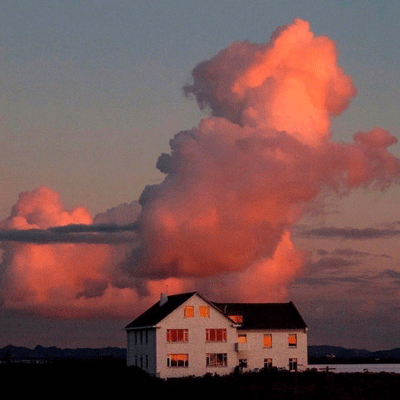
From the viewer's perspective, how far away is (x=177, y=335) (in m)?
103

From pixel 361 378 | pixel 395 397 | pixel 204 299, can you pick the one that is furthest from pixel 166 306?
pixel 395 397

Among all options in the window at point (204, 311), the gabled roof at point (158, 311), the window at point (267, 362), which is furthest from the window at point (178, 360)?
the window at point (267, 362)

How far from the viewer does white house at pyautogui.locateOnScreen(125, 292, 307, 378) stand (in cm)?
10238

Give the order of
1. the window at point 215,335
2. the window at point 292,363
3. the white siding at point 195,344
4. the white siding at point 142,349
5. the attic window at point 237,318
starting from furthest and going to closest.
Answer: the attic window at point 237,318 < the window at point 292,363 < the window at point 215,335 < the white siding at point 142,349 < the white siding at point 195,344

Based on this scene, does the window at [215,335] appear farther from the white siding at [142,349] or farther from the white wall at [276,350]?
the white siding at [142,349]

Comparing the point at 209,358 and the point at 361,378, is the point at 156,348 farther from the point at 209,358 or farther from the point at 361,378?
the point at 361,378

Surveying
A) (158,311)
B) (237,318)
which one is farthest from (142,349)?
(237,318)

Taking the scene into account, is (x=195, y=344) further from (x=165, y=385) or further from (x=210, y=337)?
(x=165, y=385)

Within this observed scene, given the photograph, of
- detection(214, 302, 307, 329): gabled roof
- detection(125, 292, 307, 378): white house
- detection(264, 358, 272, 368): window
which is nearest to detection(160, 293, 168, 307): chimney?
detection(125, 292, 307, 378): white house

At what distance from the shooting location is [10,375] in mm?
82688

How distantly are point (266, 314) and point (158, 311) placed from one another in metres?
13.2

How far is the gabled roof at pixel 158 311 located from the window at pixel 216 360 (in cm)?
653

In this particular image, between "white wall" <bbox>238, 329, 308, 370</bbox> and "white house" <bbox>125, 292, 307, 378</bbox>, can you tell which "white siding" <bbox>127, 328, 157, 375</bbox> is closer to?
"white house" <bbox>125, 292, 307, 378</bbox>

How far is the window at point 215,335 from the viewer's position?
10394cm
